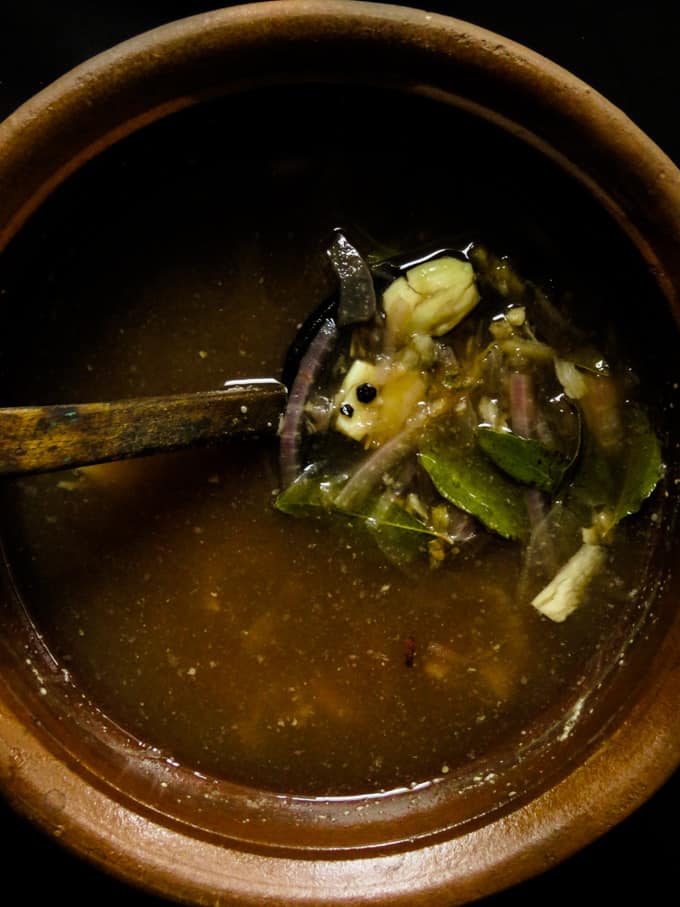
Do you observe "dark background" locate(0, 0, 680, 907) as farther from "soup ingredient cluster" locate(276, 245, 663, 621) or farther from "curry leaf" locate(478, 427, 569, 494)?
"curry leaf" locate(478, 427, 569, 494)

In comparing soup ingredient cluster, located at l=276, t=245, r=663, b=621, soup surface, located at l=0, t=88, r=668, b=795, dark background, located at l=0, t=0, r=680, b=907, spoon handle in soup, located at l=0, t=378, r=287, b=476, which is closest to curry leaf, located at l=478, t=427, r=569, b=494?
soup ingredient cluster, located at l=276, t=245, r=663, b=621

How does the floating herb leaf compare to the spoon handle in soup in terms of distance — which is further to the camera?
the floating herb leaf

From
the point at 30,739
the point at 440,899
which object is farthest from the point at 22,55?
the point at 440,899

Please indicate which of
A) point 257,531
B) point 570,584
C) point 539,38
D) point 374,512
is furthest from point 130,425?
point 539,38

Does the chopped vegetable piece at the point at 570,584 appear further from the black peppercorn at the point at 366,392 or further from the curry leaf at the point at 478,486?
the black peppercorn at the point at 366,392

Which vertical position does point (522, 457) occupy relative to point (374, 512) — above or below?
above

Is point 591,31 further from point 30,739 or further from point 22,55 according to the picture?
point 30,739

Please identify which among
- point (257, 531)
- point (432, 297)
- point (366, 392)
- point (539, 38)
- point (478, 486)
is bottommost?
point (257, 531)

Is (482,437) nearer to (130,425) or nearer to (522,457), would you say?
(522,457)
